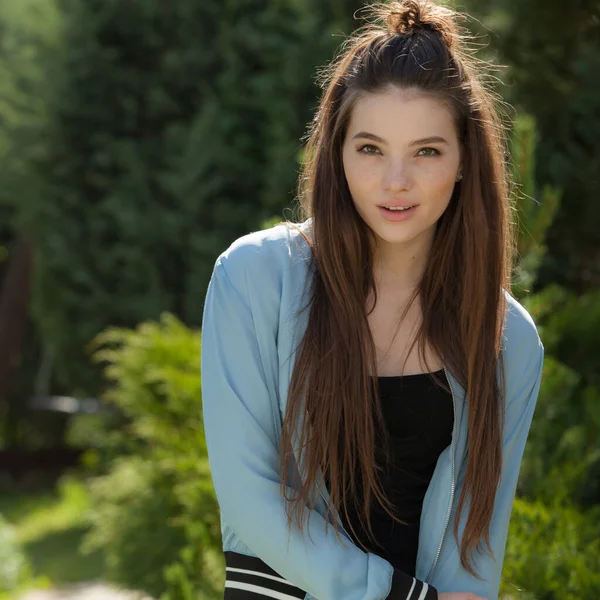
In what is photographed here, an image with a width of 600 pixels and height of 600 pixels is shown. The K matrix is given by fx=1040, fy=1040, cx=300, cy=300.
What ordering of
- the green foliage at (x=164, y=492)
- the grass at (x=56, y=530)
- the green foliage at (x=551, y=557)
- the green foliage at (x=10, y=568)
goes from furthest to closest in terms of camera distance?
the grass at (x=56, y=530), the green foliage at (x=10, y=568), the green foliage at (x=164, y=492), the green foliage at (x=551, y=557)

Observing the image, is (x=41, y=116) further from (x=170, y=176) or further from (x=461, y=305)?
(x=461, y=305)

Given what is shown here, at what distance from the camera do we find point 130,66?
7.07m

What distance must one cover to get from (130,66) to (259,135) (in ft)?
3.62

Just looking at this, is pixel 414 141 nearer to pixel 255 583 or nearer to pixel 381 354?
pixel 381 354

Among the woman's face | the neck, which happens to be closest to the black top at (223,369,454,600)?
the neck

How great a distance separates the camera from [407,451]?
227 centimetres

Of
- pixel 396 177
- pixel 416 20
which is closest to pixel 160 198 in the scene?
pixel 416 20

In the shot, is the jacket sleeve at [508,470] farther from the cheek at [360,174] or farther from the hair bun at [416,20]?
the hair bun at [416,20]

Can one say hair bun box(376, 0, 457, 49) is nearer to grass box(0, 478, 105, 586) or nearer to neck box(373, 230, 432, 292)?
neck box(373, 230, 432, 292)

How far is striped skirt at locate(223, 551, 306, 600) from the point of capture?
2.16m

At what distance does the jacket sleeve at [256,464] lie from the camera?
2.07m

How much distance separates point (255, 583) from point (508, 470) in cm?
61

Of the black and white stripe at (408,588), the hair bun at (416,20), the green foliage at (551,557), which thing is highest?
the hair bun at (416,20)

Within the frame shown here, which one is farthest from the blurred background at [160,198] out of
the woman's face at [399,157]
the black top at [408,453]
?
the woman's face at [399,157]
